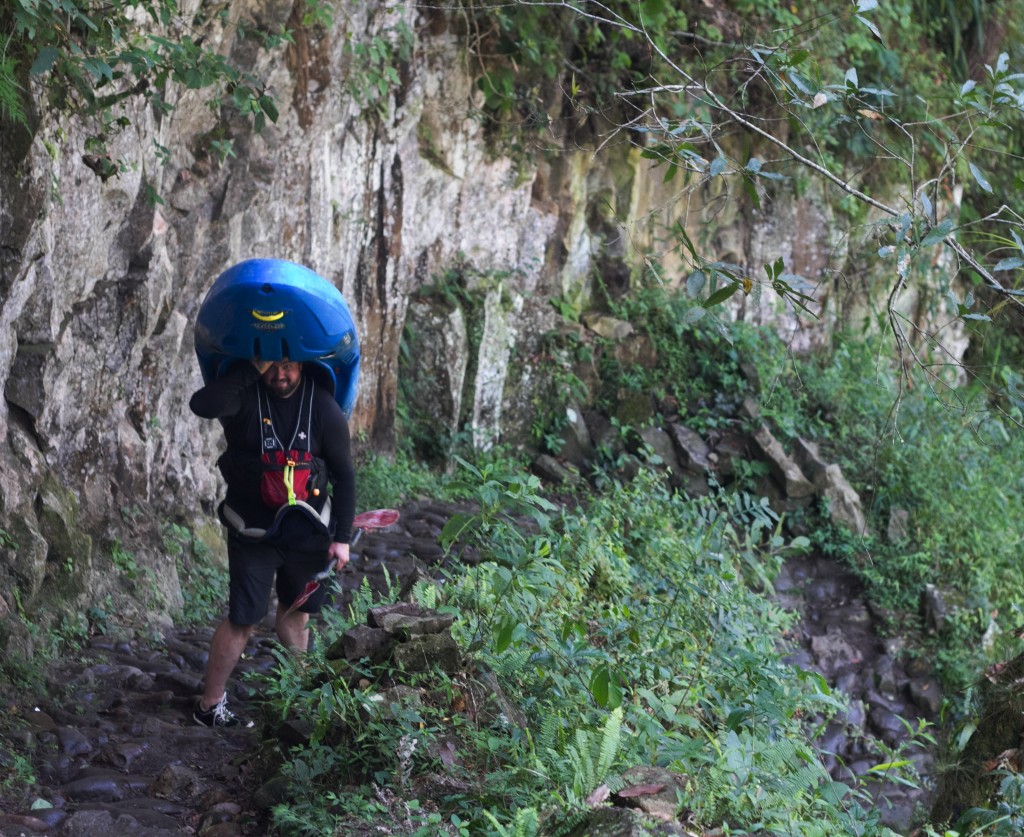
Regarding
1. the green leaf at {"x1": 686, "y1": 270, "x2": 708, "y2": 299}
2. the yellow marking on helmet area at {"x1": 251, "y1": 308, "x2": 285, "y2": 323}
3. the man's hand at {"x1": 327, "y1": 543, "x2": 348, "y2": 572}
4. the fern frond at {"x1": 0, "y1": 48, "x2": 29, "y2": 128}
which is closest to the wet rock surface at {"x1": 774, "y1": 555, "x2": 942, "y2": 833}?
the man's hand at {"x1": 327, "y1": 543, "x2": 348, "y2": 572}

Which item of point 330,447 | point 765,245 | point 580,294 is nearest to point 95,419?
point 330,447

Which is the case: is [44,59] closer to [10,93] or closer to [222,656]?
[10,93]

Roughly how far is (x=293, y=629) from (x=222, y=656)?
378 millimetres

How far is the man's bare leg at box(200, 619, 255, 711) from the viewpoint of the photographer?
→ 4.71 meters

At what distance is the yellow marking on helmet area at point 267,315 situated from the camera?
4543 millimetres

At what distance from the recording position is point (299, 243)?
8.55 metres

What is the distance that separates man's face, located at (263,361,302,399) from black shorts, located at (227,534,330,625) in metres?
0.69

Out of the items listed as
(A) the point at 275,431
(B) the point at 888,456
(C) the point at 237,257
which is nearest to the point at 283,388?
(A) the point at 275,431

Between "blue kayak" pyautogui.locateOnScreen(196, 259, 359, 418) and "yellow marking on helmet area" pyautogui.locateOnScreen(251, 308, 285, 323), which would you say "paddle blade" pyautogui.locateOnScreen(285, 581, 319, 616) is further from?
"yellow marking on helmet area" pyautogui.locateOnScreen(251, 308, 285, 323)

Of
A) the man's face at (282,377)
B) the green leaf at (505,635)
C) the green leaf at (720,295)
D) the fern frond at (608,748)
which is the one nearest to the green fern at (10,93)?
the man's face at (282,377)

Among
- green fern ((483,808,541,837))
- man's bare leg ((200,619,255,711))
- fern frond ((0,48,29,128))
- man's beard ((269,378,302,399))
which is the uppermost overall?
fern frond ((0,48,29,128))

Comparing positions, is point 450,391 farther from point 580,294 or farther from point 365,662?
point 365,662

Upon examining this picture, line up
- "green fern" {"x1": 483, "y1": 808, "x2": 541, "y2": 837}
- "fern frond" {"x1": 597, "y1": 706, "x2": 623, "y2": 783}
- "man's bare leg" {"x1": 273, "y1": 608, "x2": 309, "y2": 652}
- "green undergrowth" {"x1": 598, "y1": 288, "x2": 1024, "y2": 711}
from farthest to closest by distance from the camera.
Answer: "green undergrowth" {"x1": 598, "y1": 288, "x2": 1024, "y2": 711} < "man's bare leg" {"x1": 273, "y1": 608, "x2": 309, "y2": 652} < "fern frond" {"x1": 597, "y1": 706, "x2": 623, "y2": 783} < "green fern" {"x1": 483, "y1": 808, "x2": 541, "y2": 837}

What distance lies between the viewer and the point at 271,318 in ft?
14.9
